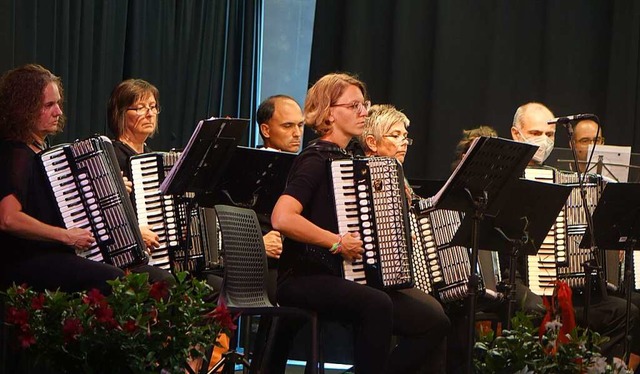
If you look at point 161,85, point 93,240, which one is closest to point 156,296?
point 93,240

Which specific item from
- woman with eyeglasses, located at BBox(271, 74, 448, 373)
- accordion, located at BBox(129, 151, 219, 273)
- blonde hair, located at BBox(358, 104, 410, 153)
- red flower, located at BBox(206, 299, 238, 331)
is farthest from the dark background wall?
red flower, located at BBox(206, 299, 238, 331)

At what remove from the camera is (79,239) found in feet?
15.9

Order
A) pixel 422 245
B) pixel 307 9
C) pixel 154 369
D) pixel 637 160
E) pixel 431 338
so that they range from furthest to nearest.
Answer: pixel 307 9 → pixel 637 160 → pixel 422 245 → pixel 431 338 → pixel 154 369

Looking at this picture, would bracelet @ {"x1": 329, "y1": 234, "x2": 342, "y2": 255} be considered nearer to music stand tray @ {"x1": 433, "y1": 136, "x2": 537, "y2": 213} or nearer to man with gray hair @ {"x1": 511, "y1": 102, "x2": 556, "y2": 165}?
music stand tray @ {"x1": 433, "y1": 136, "x2": 537, "y2": 213}

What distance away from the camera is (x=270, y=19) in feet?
27.6

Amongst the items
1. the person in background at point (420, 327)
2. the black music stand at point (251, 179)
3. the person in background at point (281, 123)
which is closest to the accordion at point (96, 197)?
the black music stand at point (251, 179)

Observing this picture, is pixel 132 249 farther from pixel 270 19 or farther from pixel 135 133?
pixel 270 19

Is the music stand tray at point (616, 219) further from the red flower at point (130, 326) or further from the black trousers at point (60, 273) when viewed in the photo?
the red flower at point (130, 326)

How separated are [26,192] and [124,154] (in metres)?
0.86

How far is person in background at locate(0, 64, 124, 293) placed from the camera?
4789 millimetres

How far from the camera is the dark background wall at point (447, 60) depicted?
26.0ft

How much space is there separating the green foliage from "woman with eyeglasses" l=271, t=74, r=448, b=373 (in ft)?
2.20

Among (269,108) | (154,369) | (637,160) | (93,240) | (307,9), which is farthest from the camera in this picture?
(307,9)

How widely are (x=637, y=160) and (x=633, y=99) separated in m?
1.10
